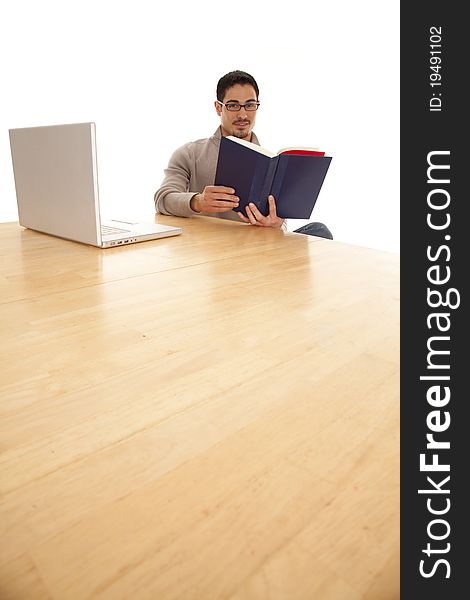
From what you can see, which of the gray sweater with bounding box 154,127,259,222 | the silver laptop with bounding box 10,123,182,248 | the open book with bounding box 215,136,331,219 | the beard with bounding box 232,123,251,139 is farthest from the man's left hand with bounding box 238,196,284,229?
the beard with bounding box 232,123,251,139

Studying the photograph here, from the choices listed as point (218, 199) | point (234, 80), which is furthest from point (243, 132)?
point (218, 199)

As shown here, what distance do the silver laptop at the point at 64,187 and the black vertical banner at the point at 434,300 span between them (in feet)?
2.28

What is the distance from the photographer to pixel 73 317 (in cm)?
70

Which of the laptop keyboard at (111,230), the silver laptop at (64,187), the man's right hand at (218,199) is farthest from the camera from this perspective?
the man's right hand at (218,199)

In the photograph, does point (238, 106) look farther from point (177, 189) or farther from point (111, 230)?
point (111, 230)

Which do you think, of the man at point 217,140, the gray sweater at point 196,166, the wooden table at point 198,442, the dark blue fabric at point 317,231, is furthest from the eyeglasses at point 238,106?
the wooden table at point 198,442

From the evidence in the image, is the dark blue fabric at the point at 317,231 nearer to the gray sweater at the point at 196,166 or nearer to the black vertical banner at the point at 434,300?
the gray sweater at the point at 196,166

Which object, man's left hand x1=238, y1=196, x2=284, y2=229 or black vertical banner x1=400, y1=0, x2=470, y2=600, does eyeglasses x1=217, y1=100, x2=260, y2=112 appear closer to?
man's left hand x1=238, y1=196, x2=284, y2=229

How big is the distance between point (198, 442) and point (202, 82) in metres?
3.91

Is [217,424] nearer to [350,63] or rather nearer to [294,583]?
[294,583]

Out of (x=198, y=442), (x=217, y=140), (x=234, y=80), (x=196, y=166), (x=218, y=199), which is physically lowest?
(x=198, y=442)

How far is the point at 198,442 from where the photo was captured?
417 mm

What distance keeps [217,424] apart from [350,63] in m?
3.90

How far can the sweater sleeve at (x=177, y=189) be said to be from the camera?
66.1 inches
